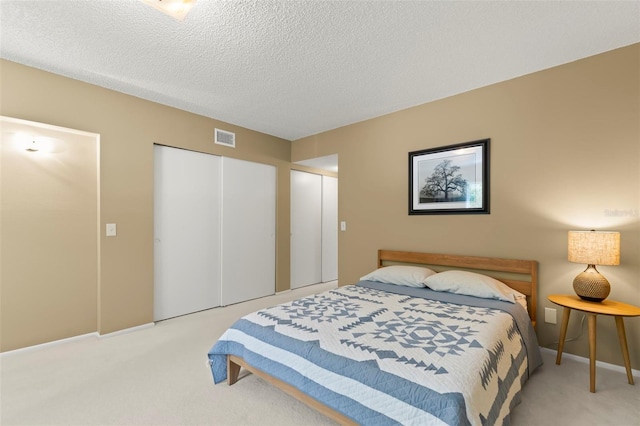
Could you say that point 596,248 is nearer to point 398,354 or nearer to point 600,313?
point 600,313

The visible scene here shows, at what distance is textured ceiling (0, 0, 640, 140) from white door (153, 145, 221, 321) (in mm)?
873

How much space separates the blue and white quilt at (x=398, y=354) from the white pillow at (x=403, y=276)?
383 mm

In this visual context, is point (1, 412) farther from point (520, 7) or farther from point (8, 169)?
point (520, 7)

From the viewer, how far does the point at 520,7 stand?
5.91ft

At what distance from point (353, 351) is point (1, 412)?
7.15ft

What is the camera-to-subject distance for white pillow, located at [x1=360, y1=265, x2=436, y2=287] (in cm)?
286

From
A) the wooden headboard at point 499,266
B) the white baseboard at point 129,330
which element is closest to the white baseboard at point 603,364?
the wooden headboard at point 499,266

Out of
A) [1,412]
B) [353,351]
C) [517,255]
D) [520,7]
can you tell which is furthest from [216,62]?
[517,255]

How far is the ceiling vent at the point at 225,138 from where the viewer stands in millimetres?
3841

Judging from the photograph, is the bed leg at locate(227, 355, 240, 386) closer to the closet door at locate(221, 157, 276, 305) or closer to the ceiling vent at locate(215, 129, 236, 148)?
the closet door at locate(221, 157, 276, 305)

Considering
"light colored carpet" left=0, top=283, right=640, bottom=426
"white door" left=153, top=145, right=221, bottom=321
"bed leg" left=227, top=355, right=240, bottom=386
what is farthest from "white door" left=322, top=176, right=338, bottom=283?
"bed leg" left=227, top=355, right=240, bottom=386

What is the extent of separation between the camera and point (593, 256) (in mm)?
2066

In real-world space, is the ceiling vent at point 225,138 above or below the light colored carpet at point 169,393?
above

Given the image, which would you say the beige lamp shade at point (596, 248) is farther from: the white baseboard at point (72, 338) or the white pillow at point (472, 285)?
the white baseboard at point (72, 338)
